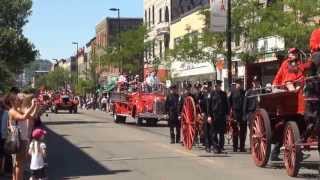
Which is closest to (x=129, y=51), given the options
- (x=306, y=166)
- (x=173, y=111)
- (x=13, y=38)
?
(x=13, y=38)

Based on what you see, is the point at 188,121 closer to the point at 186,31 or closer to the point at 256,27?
the point at 256,27

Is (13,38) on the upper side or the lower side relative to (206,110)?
upper

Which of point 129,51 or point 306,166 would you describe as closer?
point 306,166

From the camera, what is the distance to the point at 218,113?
18.9 m

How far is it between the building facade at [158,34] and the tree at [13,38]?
71.8 ft

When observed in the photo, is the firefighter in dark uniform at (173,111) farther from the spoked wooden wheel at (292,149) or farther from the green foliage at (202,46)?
the green foliage at (202,46)

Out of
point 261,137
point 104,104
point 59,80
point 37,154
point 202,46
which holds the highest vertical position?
point 59,80

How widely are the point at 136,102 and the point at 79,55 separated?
12099 centimetres

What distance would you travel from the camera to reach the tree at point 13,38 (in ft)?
130

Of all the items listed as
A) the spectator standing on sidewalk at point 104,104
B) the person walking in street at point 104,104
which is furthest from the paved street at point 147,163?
the spectator standing on sidewalk at point 104,104

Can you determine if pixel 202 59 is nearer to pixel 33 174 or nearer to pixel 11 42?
pixel 11 42

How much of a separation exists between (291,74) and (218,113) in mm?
4702

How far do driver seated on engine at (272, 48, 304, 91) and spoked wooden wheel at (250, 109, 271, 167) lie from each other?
681 mm

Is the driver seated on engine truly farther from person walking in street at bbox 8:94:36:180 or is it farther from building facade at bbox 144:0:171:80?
building facade at bbox 144:0:171:80
